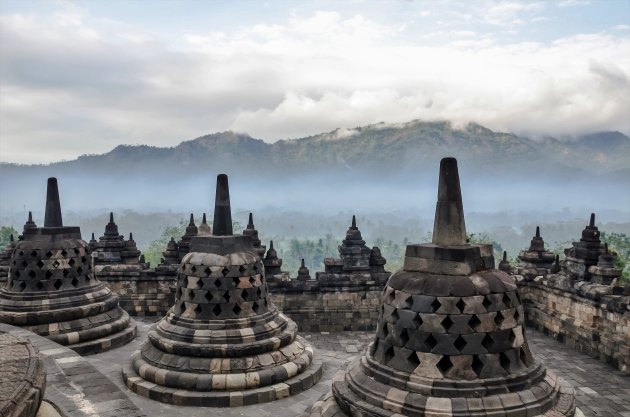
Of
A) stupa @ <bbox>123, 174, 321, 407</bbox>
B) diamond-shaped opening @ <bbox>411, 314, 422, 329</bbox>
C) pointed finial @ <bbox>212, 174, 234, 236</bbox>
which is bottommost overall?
stupa @ <bbox>123, 174, 321, 407</bbox>

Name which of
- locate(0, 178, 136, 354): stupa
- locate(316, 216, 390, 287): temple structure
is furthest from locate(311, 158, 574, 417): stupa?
locate(316, 216, 390, 287): temple structure

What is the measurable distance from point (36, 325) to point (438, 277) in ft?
32.7

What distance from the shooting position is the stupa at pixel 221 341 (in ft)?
29.0

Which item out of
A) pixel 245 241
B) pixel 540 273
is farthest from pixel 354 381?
pixel 540 273

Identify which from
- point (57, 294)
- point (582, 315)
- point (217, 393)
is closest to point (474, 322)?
point (217, 393)

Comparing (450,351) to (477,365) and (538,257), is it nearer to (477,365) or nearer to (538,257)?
(477,365)

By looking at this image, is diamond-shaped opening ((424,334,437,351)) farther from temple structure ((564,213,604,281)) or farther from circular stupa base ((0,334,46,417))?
temple structure ((564,213,604,281))

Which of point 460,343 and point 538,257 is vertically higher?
point 460,343

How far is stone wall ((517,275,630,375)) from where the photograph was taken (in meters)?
→ 13.0

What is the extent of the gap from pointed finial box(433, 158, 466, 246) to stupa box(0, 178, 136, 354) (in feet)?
30.6

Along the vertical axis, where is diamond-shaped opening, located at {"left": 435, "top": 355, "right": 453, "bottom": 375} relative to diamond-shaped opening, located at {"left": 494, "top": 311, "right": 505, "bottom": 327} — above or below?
below

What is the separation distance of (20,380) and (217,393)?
559cm

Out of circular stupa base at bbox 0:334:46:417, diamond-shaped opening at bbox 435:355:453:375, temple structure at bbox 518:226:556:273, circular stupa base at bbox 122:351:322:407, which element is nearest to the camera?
circular stupa base at bbox 0:334:46:417

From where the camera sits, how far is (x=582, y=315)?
48.2 feet
